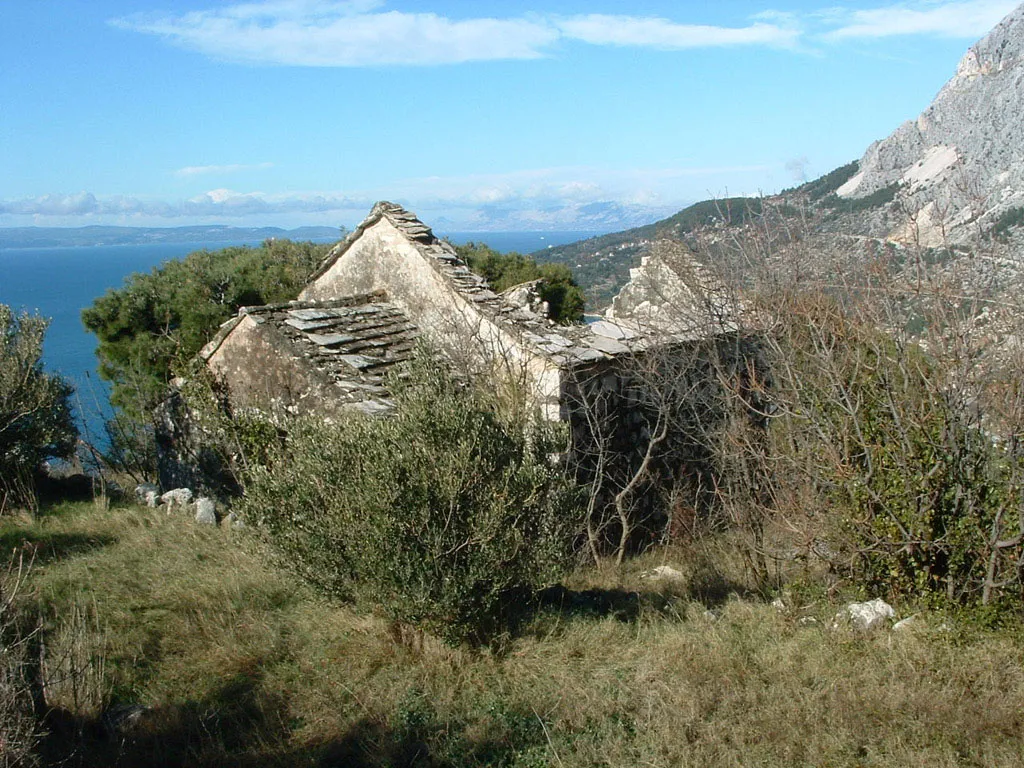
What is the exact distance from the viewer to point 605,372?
34.0ft

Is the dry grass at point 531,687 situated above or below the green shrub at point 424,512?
below

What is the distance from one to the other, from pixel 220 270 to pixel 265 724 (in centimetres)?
1700

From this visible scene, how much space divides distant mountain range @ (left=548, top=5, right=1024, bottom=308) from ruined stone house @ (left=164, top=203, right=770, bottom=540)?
1.39 meters

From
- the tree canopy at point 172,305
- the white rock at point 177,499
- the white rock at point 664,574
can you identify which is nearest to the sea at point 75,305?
the tree canopy at point 172,305

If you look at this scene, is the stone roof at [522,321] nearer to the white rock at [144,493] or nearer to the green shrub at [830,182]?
the white rock at [144,493]

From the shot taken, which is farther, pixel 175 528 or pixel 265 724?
pixel 175 528

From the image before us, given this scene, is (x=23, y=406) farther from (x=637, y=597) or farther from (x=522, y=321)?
(x=637, y=597)

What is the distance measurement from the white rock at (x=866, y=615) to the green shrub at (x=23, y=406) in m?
9.56

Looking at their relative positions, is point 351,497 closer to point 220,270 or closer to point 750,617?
point 750,617

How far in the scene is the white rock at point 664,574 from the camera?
8.97 metres

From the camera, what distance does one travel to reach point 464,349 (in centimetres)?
1000

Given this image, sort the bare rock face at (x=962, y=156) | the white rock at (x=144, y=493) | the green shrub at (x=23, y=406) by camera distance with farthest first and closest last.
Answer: the white rock at (x=144, y=493) → the green shrub at (x=23, y=406) → the bare rock face at (x=962, y=156)

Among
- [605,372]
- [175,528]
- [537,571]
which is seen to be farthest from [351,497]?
[605,372]

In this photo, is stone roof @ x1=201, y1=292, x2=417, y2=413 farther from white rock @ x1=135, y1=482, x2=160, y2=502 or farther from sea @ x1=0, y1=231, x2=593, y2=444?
sea @ x1=0, y1=231, x2=593, y2=444
